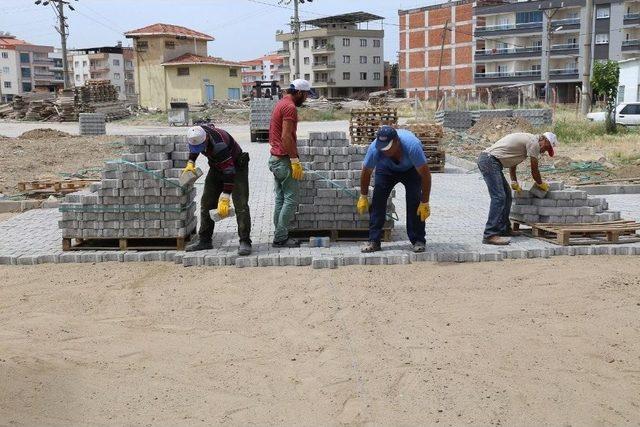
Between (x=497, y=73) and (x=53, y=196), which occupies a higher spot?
(x=497, y=73)

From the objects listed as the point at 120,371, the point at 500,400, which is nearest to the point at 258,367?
the point at 120,371

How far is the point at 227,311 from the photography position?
5.64 meters

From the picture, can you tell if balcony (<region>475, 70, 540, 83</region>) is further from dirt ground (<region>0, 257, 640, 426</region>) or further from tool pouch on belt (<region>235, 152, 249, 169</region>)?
tool pouch on belt (<region>235, 152, 249, 169</region>)

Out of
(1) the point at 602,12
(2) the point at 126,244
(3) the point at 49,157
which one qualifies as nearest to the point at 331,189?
(2) the point at 126,244

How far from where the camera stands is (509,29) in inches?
2414

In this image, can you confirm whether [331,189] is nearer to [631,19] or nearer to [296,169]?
[296,169]

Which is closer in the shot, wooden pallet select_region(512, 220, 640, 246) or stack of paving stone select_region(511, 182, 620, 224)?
wooden pallet select_region(512, 220, 640, 246)

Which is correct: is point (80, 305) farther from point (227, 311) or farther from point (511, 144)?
point (511, 144)

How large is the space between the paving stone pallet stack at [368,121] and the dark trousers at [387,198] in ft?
31.8

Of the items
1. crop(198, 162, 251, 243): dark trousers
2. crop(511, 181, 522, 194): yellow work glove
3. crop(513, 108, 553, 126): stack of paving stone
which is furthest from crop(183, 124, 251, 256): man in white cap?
crop(513, 108, 553, 126): stack of paving stone

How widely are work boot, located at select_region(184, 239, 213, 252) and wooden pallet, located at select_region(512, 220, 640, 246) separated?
391 cm

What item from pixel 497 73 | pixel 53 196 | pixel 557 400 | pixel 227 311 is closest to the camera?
pixel 557 400

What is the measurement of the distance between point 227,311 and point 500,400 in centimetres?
261

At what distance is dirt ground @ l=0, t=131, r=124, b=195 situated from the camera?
48.2 feet
